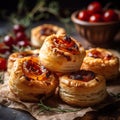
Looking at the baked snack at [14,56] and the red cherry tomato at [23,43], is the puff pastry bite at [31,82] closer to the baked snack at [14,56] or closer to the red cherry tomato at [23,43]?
the baked snack at [14,56]

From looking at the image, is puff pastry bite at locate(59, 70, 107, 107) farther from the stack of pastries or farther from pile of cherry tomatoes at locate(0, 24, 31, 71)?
pile of cherry tomatoes at locate(0, 24, 31, 71)

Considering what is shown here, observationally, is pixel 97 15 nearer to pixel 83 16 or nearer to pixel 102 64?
pixel 83 16

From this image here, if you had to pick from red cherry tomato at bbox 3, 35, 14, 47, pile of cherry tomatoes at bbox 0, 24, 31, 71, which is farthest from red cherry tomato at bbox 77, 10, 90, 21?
red cherry tomato at bbox 3, 35, 14, 47

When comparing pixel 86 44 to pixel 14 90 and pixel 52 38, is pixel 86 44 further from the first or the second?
pixel 14 90

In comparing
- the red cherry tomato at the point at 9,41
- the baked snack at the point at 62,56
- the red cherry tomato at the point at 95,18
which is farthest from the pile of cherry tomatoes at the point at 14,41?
the baked snack at the point at 62,56

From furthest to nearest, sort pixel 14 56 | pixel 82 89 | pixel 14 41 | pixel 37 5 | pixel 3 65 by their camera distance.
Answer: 1. pixel 37 5
2. pixel 14 41
3. pixel 3 65
4. pixel 14 56
5. pixel 82 89

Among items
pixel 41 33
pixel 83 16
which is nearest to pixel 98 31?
pixel 83 16

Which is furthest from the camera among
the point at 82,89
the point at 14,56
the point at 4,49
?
the point at 4,49
